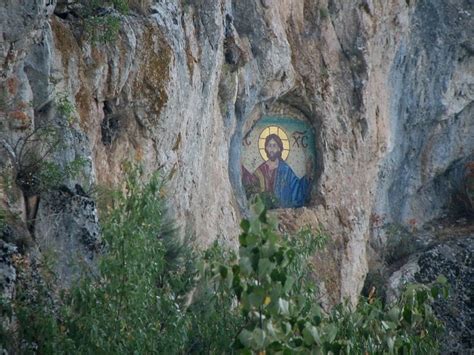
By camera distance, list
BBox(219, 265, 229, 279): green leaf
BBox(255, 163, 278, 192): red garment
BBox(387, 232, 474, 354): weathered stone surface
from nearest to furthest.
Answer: BBox(219, 265, 229, 279): green leaf → BBox(255, 163, 278, 192): red garment → BBox(387, 232, 474, 354): weathered stone surface

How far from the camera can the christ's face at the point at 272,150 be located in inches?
900

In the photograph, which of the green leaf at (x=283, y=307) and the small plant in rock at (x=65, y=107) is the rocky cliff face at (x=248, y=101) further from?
the green leaf at (x=283, y=307)

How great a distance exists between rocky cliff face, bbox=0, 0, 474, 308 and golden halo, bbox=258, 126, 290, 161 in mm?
451

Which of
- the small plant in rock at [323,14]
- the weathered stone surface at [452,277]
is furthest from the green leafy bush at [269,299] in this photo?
the weathered stone surface at [452,277]

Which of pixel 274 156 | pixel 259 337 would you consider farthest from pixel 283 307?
pixel 274 156

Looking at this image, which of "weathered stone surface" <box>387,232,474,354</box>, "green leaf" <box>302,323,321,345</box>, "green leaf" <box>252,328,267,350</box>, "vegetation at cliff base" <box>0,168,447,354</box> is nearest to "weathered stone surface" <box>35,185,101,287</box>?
"vegetation at cliff base" <box>0,168,447,354</box>

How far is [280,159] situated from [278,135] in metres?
0.54

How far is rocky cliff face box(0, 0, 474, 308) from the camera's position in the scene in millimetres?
12320

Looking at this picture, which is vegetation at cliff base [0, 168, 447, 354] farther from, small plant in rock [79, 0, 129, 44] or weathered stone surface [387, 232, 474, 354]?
weathered stone surface [387, 232, 474, 354]

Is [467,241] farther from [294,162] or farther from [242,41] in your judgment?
[242,41]

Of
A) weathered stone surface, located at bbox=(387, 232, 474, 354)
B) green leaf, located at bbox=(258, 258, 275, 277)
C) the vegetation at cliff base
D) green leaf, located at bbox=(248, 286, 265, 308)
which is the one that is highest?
green leaf, located at bbox=(258, 258, 275, 277)

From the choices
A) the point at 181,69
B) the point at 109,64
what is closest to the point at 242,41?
the point at 181,69

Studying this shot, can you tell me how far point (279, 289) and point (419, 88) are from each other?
1994 centimetres

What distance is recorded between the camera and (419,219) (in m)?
27.1
